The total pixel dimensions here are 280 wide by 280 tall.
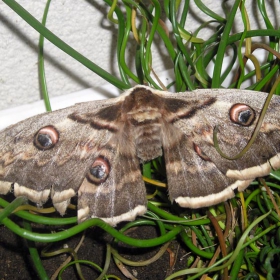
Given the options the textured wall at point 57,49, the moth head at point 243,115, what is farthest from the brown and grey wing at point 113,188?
the textured wall at point 57,49

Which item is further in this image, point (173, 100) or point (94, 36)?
point (94, 36)

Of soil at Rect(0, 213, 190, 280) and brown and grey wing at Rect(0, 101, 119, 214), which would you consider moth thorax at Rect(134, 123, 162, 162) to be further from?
soil at Rect(0, 213, 190, 280)

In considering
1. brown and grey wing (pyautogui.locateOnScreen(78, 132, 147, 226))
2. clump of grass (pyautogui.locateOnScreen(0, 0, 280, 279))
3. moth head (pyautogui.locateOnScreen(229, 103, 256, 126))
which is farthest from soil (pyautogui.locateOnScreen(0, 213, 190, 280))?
moth head (pyautogui.locateOnScreen(229, 103, 256, 126))

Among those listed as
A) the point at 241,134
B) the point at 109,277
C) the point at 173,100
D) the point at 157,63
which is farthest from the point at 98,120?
the point at 157,63

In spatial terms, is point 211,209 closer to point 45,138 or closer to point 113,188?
point 113,188

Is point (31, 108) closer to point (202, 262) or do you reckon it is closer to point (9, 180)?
point (9, 180)

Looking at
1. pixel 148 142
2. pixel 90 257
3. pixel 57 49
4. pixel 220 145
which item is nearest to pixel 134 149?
pixel 148 142
